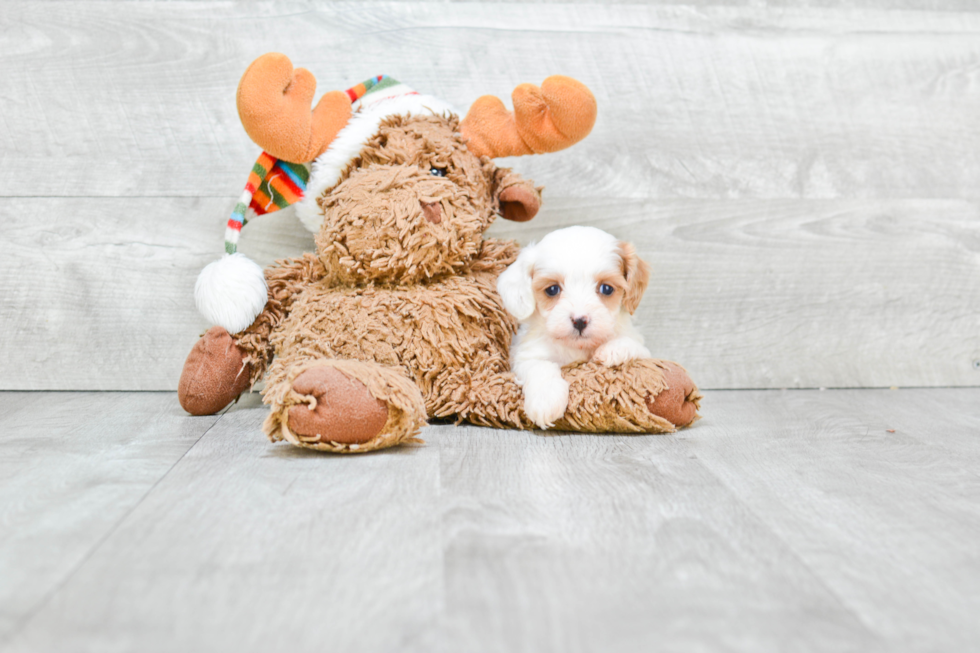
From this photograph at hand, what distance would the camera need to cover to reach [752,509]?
76 centimetres

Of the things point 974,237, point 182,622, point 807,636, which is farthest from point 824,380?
point 182,622

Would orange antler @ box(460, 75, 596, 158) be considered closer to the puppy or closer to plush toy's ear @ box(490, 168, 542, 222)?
plush toy's ear @ box(490, 168, 542, 222)

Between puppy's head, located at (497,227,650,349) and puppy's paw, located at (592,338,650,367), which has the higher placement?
puppy's head, located at (497,227,650,349)

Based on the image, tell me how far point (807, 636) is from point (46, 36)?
1.53 m

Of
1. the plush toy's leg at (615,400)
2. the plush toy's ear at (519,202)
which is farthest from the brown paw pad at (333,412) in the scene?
the plush toy's ear at (519,202)

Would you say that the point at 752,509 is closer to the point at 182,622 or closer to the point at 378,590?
the point at 378,590

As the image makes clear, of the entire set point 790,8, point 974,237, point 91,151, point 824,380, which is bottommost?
point 824,380

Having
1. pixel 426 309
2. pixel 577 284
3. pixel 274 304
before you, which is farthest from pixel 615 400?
pixel 274 304

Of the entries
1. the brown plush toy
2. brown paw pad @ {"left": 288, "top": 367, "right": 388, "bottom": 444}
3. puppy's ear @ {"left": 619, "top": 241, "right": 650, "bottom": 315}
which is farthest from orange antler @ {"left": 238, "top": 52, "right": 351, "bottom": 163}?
puppy's ear @ {"left": 619, "top": 241, "right": 650, "bottom": 315}

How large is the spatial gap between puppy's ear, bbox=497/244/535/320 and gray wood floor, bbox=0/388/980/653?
0.18 meters

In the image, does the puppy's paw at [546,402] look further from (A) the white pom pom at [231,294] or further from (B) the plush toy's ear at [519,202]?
(A) the white pom pom at [231,294]

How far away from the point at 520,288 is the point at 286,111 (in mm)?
437

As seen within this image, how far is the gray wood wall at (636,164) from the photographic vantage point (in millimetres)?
1368

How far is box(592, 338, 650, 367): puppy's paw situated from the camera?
42.5 inches
